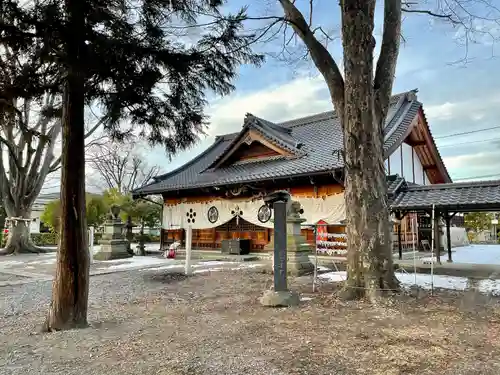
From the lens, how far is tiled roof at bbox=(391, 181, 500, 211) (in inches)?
342

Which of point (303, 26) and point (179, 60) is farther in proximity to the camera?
point (303, 26)

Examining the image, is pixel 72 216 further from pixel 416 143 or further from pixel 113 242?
pixel 416 143

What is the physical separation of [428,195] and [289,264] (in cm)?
428

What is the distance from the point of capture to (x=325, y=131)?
1545 cm

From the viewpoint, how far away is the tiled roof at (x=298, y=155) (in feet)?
41.1

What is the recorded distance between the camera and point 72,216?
428cm

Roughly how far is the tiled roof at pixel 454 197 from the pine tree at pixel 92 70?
682 centimetres

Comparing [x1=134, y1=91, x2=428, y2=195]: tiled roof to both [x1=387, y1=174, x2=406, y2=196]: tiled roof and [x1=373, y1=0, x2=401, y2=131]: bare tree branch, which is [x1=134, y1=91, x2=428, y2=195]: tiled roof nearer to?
[x1=387, y1=174, x2=406, y2=196]: tiled roof

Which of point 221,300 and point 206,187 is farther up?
point 206,187

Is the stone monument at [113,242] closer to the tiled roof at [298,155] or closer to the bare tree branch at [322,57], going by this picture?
the tiled roof at [298,155]

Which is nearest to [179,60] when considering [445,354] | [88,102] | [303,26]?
[88,102]

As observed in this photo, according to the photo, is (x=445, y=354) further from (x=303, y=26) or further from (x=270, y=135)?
(x=270, y=135)

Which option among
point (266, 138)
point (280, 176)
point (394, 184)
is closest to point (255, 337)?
point (394, 184)

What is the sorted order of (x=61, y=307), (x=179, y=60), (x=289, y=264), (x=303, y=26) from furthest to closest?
1. (x=289, y=264)
2. (x=303, y=26)
3. (x=179, y=60)
4. (x=61, y=307)
